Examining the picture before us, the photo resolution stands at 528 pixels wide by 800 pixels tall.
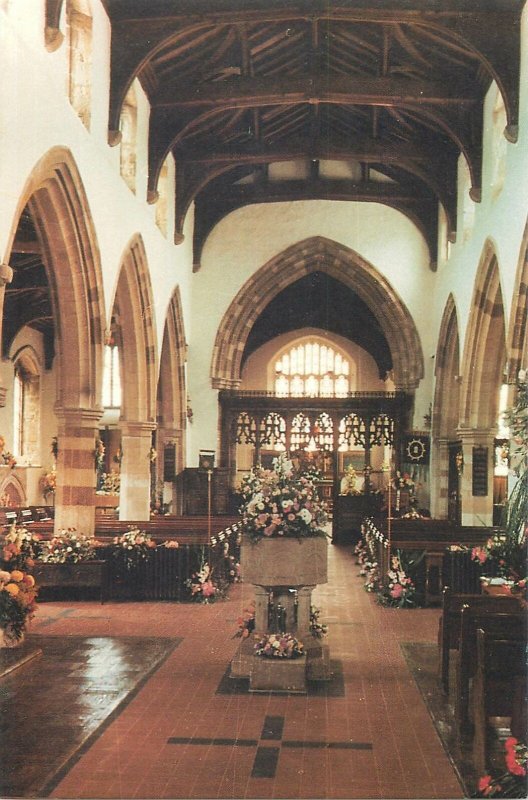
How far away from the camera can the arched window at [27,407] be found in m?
23.0

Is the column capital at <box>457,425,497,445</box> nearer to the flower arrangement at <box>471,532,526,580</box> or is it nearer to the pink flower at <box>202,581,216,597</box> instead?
the flower arrangement at <box>471,532,526,580</box>

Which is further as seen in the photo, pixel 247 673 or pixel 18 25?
pixel 18 25

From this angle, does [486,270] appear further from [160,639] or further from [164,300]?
[160,639]

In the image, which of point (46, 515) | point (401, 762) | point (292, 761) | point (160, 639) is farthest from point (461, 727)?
point (46, 515)

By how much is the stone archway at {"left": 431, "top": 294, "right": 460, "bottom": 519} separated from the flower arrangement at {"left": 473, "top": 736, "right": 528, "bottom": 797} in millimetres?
15401

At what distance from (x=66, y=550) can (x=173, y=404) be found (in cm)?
872

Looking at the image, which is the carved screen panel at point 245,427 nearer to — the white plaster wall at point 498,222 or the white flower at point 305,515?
the white plaster wall at point 498,222

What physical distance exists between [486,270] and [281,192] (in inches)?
275

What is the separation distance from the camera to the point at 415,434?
21.0 metres

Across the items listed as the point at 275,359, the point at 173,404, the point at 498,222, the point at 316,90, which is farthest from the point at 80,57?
the point at 275,359

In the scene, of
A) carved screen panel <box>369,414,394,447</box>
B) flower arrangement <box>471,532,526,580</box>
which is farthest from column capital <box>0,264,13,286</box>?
carved screen panel <box>369,414,394,447</box>

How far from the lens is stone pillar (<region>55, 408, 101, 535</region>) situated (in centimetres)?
1227

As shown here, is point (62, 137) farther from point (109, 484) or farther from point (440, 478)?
point (109, 484)

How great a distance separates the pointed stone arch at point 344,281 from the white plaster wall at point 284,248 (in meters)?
0.15
